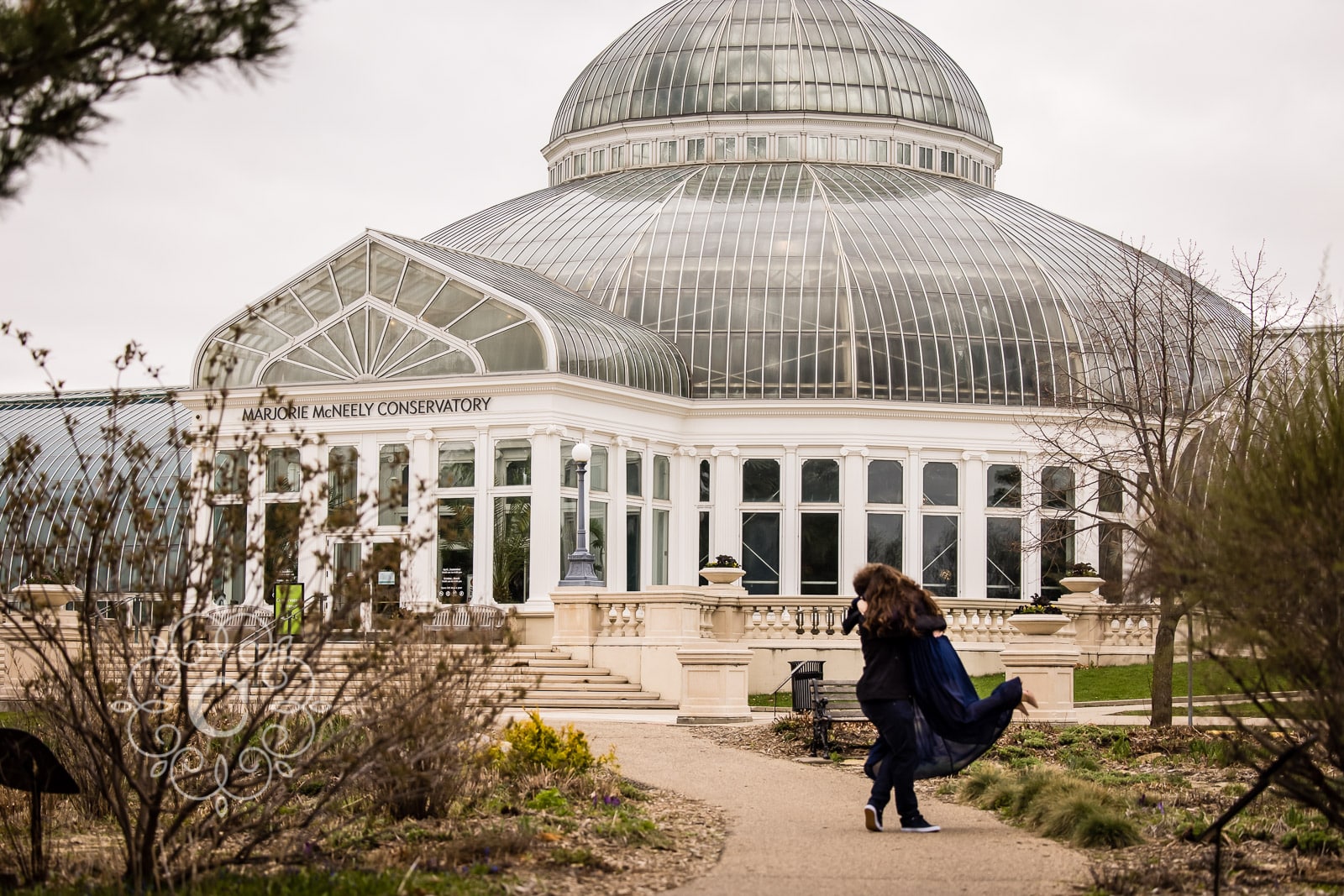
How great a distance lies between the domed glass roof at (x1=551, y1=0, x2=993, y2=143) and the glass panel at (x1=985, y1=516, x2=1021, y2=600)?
13.8m

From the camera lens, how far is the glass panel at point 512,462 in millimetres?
39062

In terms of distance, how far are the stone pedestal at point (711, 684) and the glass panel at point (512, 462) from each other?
1378 centimetres

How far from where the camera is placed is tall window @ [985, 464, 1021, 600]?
4350 cm

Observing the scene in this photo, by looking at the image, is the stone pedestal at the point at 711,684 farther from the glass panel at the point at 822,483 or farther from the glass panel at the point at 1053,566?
the glass panel at the point at 1053,566

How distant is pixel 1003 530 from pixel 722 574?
13.2 meters

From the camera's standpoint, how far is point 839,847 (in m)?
13.3

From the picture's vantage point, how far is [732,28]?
175 feet

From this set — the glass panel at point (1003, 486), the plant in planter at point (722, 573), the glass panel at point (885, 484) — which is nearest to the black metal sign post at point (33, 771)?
the plant in planter at point (722, 573)

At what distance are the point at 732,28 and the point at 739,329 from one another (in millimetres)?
12686

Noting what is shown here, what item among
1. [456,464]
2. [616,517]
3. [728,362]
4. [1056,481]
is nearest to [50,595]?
[456,464]

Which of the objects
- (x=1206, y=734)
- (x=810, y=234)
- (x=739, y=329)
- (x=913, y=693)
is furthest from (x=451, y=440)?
(x=913, y=693)

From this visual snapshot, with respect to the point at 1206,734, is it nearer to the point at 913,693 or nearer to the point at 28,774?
the point at 913,693

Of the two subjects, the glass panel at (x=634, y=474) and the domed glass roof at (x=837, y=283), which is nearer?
the glass panel at (x=634, y=474)

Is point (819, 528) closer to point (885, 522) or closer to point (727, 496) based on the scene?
point (885, 522)
